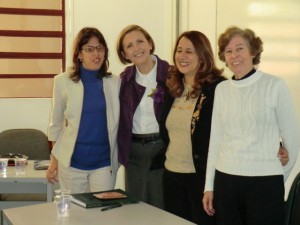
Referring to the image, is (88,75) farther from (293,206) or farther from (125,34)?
(293,206)

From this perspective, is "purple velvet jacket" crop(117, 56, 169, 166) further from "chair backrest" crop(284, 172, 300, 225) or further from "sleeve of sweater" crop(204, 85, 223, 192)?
"chair backrest" crop(284, 172, 300, 225)

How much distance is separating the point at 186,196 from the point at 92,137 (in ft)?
2.37

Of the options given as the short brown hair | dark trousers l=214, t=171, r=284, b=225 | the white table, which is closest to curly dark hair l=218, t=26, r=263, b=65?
dark trousers l=214, t=171, r=284, b=225

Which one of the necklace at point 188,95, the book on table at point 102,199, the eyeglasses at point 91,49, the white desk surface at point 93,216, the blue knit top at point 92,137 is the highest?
the eyeglasses at point 91,49

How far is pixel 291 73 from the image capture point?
2887mm

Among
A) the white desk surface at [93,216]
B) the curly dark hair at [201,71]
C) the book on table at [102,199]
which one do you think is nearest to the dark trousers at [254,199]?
the white desk surface at [93,216]

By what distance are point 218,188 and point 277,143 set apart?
0.35 meters

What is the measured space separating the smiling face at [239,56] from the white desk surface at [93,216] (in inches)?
29.7

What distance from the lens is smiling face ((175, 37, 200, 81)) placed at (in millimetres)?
2691

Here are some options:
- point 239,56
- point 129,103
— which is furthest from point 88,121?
point 239,56

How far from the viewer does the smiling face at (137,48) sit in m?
2.99

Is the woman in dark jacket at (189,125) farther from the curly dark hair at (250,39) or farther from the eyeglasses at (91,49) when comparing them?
the eyeglasses at (91,49)

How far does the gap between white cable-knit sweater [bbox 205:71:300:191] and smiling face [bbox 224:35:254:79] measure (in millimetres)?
47

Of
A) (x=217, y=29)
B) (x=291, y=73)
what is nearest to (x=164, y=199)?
(x=291, y=73)
